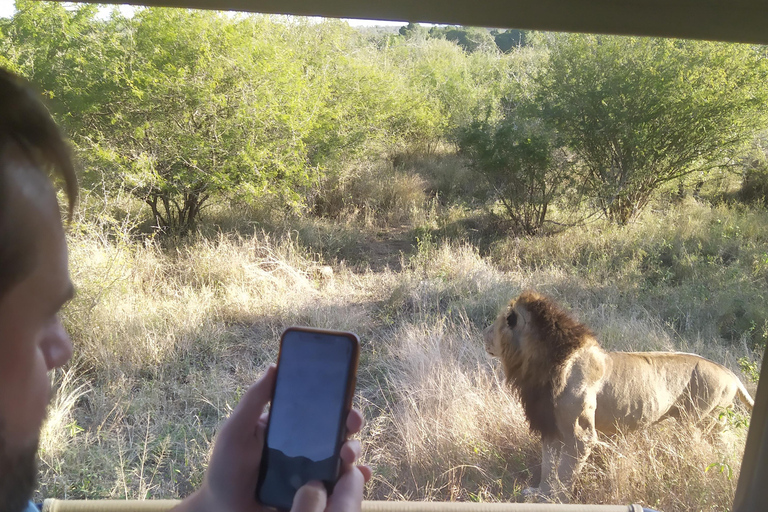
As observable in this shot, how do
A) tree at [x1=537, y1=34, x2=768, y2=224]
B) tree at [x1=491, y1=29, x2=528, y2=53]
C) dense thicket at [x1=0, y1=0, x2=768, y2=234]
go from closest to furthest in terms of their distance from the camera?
dense thicket at [x1=0, y1=0, x2=768, y2=234] → tree at [x1=537, y1=34, x2=768, y2=224] → tree at [x1=491, y1=29, x2=528, y2=53]

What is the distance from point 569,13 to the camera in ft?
3.03

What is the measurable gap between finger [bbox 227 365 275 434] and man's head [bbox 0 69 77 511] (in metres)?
0.27

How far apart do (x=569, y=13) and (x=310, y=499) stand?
2.84ft

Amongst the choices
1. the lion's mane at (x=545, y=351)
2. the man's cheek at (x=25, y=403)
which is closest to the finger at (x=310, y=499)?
the man's cheek at (x=25, y=403)

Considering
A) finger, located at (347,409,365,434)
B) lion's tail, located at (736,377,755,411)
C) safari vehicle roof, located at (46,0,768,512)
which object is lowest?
lion's tail, located at (736,377,755,411)

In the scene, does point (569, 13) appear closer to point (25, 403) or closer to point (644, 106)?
point (25, 403)

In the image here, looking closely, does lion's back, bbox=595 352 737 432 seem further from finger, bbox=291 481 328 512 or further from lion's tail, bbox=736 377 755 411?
finger, bbox=291 481 328 512

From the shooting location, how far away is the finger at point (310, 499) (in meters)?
0.66

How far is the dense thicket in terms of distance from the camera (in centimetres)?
475

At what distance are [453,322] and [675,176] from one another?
4.22 meters

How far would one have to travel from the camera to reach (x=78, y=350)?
317 centimetres

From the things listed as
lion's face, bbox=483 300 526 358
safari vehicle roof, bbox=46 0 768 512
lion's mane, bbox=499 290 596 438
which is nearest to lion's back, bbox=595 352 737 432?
lion's mane, bbox=499 290 596 438

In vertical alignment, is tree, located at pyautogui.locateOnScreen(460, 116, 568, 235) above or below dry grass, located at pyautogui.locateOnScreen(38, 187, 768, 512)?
above

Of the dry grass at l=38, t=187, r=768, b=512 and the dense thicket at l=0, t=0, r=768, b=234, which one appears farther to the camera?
the dense thicket at l=0, t=0, r=768, b=234
